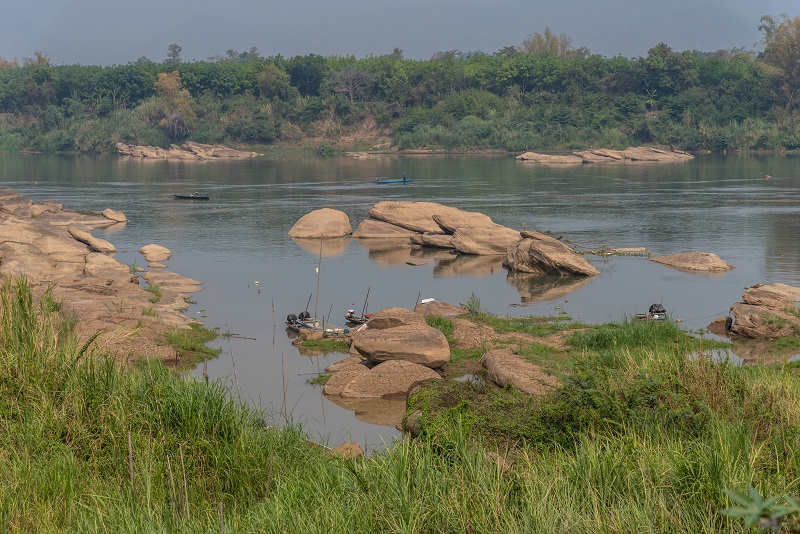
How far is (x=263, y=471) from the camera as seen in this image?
395 inches

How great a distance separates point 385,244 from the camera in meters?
36.8

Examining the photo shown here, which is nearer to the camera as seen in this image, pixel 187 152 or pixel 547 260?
pixel 547 260

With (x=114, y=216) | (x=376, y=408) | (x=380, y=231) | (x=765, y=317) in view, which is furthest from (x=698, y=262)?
(x=114, y=216)

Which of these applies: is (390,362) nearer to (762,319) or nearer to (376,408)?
(376,408)

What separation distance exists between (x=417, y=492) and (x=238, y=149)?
90598mm

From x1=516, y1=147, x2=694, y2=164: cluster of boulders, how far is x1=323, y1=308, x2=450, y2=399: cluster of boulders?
6698cm

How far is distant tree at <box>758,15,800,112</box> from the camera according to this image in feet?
321

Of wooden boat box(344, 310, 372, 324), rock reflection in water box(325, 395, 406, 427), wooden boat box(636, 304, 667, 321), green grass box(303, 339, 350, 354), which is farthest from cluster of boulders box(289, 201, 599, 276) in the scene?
rock reflection in water box(325, 395, 406, 427)

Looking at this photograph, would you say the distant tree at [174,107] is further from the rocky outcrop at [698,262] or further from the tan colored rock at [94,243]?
the rocky outcrop at [698,262]

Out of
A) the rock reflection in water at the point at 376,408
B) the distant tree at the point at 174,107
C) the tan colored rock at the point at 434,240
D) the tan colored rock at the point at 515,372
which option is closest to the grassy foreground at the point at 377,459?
the tan colored rock at the point at 515,372

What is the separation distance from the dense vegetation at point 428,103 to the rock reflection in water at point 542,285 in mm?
63174

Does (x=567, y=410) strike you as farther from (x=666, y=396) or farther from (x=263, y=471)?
(x=263, y=471)

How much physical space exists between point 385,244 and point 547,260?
8814 mm

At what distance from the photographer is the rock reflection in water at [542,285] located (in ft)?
87.2
